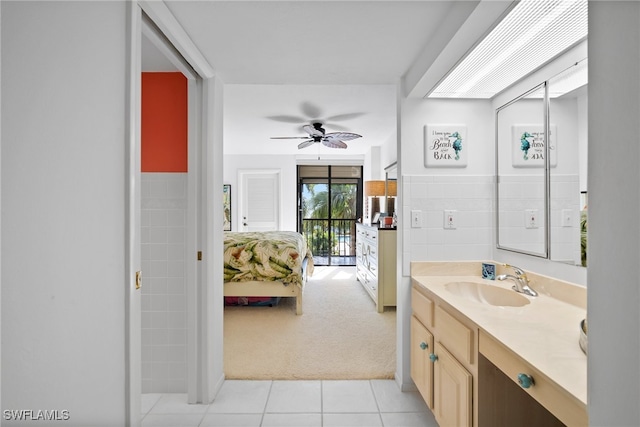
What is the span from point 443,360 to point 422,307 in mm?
364

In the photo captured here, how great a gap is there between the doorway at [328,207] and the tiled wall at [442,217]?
4533 mm

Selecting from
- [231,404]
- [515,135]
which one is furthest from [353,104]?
[231,404]

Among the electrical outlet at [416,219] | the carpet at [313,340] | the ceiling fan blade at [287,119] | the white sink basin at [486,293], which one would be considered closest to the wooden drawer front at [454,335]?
the white sink basin at [486,293]

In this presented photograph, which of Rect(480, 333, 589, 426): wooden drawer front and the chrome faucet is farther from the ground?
the chrome faucet

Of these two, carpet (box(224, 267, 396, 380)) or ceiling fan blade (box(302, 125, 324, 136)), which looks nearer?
carpet (box(224, 267, 396, 380))

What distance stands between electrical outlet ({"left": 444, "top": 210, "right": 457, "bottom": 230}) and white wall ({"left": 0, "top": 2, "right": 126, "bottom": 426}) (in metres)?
1.92

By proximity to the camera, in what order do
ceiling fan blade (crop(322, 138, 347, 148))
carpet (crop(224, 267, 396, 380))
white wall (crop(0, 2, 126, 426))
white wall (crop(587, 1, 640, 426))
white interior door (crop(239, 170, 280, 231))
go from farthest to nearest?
white interior door (crop(239, 170, 280, 231)) → ceiling fan blade (crop(322, 138, 347, 148)) → carpet (crop(224, 267, 396, 380)) → white wall (crop(0, 2, 126, 426)) → white wall (crop(587, 1, 640, 426))

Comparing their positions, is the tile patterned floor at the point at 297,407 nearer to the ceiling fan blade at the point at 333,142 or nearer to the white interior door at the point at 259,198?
the ceiling fan blade at the point at 333,142

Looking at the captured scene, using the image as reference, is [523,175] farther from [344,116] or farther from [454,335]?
[344,116]

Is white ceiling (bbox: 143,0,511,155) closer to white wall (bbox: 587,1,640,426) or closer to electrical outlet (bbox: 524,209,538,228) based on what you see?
white wall (bbox: 587,1,640,426)

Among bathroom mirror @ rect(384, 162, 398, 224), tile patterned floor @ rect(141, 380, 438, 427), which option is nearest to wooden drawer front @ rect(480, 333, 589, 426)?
tile patterned floor @ rect(141, 380, 438, 427)

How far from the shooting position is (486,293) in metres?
1.90

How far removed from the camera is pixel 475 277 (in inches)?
83.9

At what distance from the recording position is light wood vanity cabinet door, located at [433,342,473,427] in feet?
4.48
